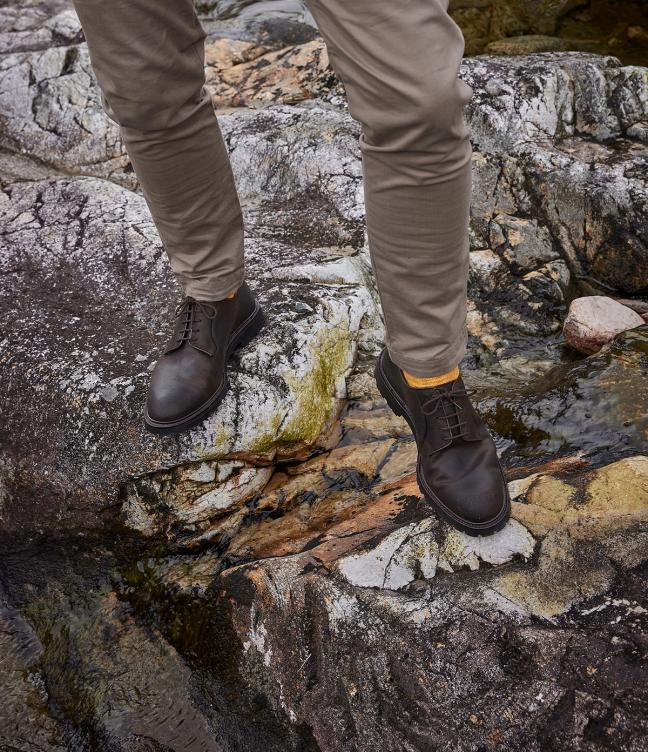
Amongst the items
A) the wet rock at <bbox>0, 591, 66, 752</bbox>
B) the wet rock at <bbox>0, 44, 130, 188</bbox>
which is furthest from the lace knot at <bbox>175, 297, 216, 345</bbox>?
the wet rock at <bbox>0, 44, 130, 188</bbox>

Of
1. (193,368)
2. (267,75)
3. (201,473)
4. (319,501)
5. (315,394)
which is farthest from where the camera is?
(267,75)

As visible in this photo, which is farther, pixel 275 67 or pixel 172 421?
pixel 275 67

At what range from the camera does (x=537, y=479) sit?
1.76 metres

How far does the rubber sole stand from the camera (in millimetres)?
1774

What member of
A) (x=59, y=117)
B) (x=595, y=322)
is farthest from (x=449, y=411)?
(x=59, y=117)

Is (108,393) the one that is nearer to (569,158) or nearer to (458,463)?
(458,463)

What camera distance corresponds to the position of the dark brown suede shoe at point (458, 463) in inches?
60.7

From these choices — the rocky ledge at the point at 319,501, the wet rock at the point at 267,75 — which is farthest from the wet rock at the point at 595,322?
the wet rock at the point at 267,75

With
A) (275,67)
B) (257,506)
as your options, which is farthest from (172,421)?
(275,67)

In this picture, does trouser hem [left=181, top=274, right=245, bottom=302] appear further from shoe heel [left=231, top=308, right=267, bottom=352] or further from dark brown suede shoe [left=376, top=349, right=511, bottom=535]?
dark brown suede shoe [left=376, top=349, right=511, bottom=535]

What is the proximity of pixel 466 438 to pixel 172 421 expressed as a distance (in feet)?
2.73

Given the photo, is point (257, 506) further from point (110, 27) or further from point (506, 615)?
point (110, 27)

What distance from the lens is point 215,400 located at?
1.85m

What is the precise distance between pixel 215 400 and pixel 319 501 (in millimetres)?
489
